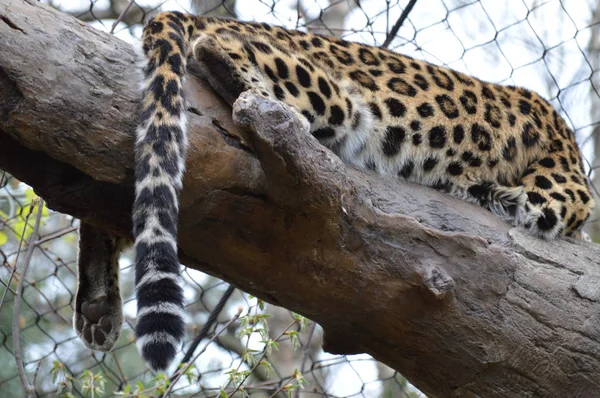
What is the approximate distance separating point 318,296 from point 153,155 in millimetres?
837

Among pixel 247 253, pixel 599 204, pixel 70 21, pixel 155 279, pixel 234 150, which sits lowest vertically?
pixel 155 279

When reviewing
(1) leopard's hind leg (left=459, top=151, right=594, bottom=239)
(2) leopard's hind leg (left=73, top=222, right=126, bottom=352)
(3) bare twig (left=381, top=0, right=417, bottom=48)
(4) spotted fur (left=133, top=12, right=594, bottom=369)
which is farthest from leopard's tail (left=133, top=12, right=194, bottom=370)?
(3) bare twig (left=381, top=0, right=417, bottom=48)

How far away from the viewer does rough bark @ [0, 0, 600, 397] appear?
2.57 m

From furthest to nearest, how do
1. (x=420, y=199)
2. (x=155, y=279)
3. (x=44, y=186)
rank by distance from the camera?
(x=420, y=199) → (x=44, y=186) → (x=155, y=279)

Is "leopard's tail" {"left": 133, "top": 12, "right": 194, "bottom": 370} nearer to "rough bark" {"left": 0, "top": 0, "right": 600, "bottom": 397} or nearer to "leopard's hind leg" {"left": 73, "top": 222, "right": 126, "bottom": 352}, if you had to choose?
"rough bark" {"left": 0, "top": 0, "right": 600, "bottom": 397}

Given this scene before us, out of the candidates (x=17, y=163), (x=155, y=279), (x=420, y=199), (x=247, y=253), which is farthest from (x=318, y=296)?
(x=17, y=163)

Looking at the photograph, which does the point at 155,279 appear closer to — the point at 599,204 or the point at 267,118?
the point at 267,118

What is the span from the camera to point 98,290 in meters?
3.42

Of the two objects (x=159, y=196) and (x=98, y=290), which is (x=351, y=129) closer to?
(x=159, y=196)

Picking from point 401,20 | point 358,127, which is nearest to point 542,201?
point 358,127

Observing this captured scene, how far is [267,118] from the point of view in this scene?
2477 mm

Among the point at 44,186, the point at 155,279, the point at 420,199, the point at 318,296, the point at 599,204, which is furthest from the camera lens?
the point at 599,204

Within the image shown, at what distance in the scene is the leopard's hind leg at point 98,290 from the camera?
3371 mm

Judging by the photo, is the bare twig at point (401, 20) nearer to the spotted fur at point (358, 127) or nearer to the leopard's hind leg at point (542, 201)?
the spotted fur at point (358, 127)
